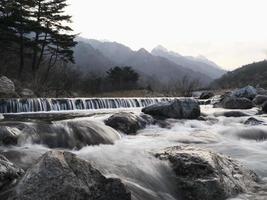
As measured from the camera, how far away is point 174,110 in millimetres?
20812

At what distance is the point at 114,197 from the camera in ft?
20.1

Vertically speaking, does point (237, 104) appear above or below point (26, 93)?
below

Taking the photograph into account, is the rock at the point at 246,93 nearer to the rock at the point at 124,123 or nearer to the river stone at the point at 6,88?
the river stone at the point at 6,88

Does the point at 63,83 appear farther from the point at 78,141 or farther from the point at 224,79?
the point at 224,79

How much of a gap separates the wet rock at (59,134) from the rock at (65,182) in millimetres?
5148

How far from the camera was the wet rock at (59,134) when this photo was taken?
445 inches

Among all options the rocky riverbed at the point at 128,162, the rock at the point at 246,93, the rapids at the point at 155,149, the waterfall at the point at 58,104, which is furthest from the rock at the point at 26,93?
the rock at the point at 246,93

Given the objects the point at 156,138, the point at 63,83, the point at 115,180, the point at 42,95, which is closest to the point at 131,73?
the point at 63,83

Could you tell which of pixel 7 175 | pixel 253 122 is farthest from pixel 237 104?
pixel 7 175

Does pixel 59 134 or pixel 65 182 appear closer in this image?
pixel 65 182

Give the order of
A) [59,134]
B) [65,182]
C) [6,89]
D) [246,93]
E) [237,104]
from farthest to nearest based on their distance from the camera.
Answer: [246,93] < [237,104] < [6,89] < [59,134] < [65,182]

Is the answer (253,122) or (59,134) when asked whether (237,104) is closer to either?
(253,122)

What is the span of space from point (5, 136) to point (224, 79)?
119m

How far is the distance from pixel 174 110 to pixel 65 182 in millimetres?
15223
